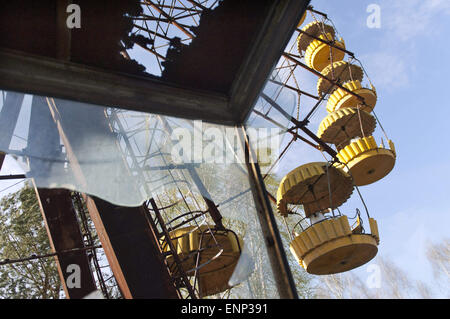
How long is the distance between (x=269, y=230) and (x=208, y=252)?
5578 mm

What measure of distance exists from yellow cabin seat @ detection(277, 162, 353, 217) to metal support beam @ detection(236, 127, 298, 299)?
5698mm

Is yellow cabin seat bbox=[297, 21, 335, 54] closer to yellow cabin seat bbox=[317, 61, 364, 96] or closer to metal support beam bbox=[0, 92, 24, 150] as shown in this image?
yellow cabin seat bbox=[317, 61, 364, 96]

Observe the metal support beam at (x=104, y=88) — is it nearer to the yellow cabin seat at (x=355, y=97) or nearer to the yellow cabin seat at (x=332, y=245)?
the yellow cabin seat at (x=332, y=245)

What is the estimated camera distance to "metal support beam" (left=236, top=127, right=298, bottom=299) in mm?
2152

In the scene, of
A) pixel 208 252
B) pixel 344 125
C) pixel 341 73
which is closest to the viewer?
pixel 208 252

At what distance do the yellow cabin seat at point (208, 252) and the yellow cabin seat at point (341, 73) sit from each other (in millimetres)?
10358

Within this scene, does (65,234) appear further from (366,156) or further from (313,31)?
(313,31)

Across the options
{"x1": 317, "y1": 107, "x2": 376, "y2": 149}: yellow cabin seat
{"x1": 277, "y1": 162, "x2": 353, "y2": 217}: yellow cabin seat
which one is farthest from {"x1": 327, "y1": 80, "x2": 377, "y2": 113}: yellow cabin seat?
{"x1": 277, "y1": 162, "x2": 353, "y2": 217}: yellow cabin seat

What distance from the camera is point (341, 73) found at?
620 inches

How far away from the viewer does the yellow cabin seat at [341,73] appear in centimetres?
1548

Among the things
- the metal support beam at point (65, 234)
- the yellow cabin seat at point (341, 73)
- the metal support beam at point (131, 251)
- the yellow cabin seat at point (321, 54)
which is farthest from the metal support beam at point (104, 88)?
the yellow cabin seat at point (321, 54)

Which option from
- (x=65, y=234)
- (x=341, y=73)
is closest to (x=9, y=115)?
(x=65, y=234)

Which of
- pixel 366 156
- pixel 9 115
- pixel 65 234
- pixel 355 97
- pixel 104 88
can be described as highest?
pixel 355 97
